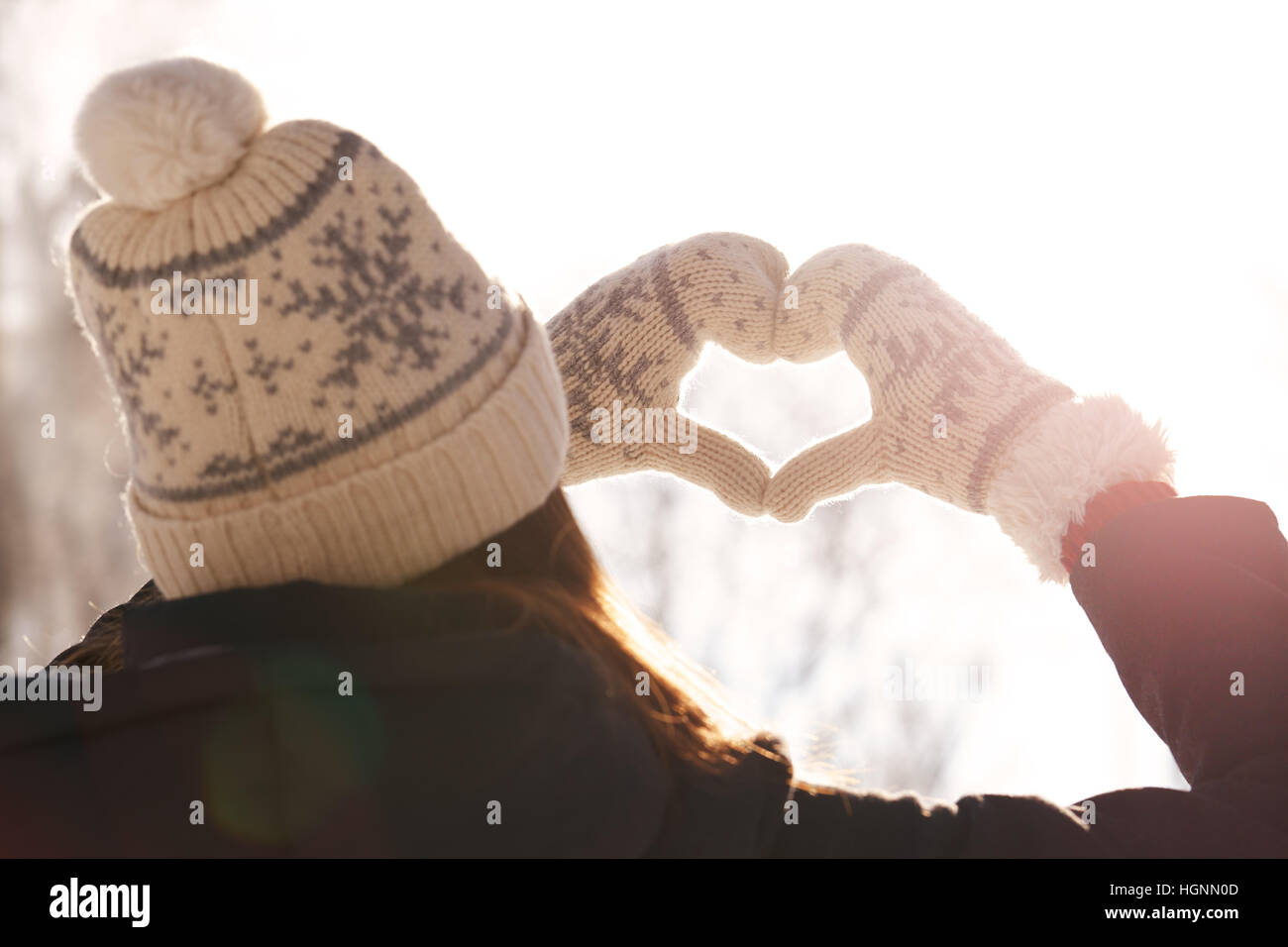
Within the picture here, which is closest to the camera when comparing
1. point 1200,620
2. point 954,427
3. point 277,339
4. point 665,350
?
point 277,339

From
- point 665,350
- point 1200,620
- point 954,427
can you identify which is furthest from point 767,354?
point 1200,620

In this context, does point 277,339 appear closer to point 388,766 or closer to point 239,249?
point 239,249

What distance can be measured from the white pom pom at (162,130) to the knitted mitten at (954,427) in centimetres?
→ 92

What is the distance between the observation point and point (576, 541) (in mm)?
932

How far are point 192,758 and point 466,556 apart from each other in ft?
0.91

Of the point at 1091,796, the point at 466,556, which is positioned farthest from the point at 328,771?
the point at 1091,796

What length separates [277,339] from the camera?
0.78 m

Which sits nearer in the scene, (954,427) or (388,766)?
(388,766)

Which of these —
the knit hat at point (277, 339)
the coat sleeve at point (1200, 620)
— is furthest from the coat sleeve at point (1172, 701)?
the knit hat at point (277, 339)

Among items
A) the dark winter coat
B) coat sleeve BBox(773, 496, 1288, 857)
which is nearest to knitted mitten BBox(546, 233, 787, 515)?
coat sleeve BBox(773, 496, 1288, 857)

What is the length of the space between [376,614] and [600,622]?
203mm

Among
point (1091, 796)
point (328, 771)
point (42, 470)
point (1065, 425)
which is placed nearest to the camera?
point (328, 771)
